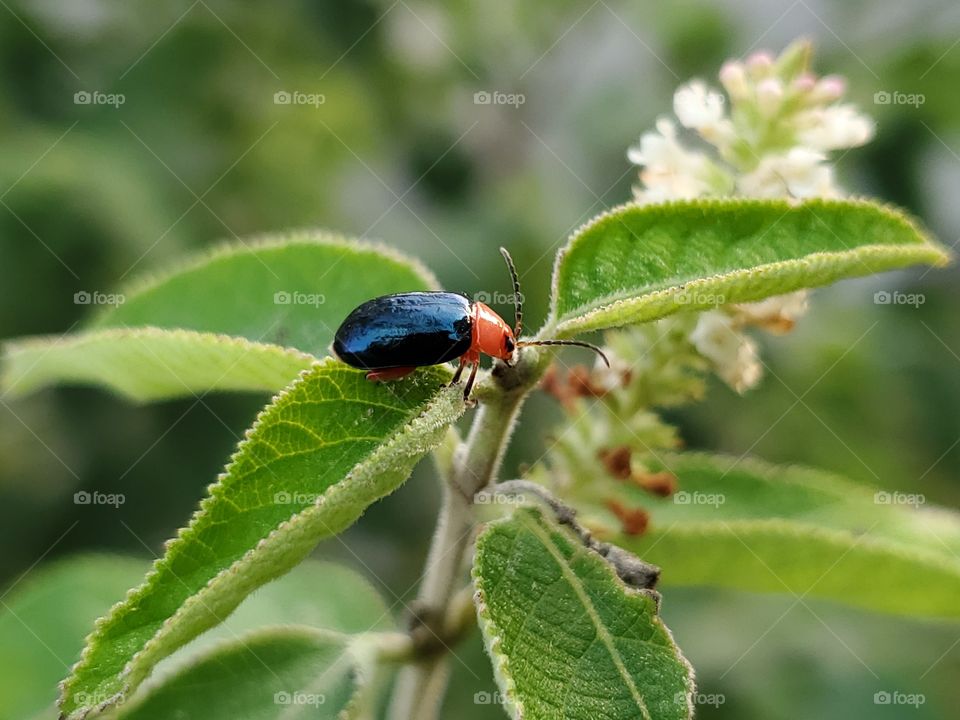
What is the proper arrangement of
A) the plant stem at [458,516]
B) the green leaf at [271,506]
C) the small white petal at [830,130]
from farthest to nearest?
1. the small white petal at [830,130]
2. the plant stem at [458,516]
3. the green leaf at [271,506]

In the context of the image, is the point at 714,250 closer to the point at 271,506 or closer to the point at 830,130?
the point at 830,130

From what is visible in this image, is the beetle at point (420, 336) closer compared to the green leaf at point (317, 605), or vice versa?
the beetle at point (420, 336)

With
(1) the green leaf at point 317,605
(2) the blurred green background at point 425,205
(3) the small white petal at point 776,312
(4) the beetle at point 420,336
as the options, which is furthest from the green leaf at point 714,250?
(2) the blurred green background at point 425,205

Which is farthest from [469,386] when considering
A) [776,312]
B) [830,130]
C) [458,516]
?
[830,130]

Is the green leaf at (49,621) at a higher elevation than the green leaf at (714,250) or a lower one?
lower

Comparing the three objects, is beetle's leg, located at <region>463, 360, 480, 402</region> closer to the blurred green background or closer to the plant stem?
the plant stem

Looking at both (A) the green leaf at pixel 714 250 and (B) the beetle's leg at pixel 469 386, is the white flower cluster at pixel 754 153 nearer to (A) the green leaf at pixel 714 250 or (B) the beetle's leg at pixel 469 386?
(A) the green leaf at pixel 714 250
